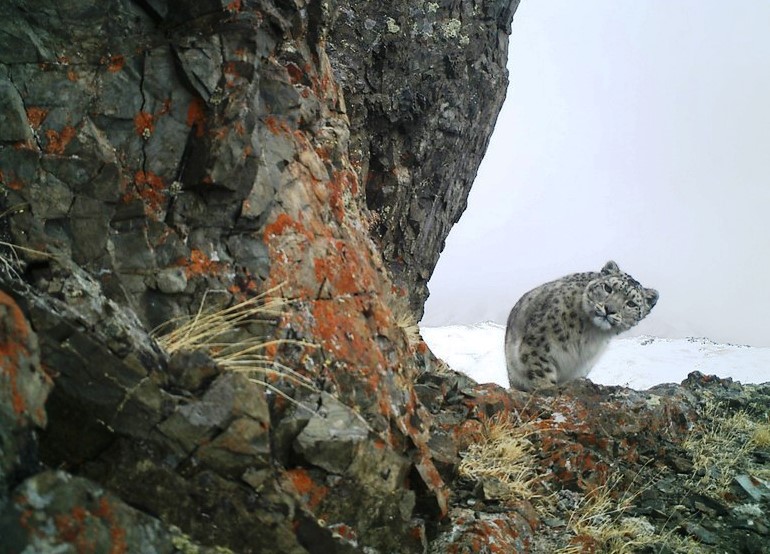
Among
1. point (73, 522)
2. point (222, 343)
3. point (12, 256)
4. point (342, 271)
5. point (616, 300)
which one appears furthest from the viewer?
point (616, 300)

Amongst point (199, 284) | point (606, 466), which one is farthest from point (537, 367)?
point (199, 284)

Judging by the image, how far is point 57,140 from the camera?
492 centimetres

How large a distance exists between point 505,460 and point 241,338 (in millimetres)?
3569

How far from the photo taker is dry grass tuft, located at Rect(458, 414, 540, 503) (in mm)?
6742

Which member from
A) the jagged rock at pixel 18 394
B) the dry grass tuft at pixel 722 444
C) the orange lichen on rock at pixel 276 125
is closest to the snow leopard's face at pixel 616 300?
the dry grass tuft at pixel 722 444

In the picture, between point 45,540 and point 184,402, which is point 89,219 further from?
point 45,540

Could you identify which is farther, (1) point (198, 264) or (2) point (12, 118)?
(1) point (198, 264)

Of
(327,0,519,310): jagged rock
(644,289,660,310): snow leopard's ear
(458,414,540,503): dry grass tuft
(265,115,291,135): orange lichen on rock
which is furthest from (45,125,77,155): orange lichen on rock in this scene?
(644,289,660,310): snow leopard's ear

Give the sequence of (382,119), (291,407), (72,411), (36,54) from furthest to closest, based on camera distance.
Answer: (382,119) → (36,54) → (291,407) → (72,411)

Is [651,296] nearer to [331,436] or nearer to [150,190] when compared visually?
[331,436]

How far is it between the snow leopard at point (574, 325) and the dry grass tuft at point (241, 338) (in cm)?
762

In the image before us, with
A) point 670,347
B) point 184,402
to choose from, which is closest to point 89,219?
point 184,402

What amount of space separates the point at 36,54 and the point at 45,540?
141 inches

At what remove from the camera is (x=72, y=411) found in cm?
351
